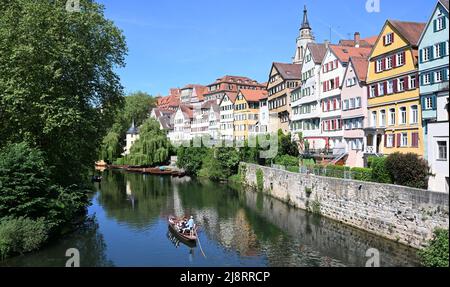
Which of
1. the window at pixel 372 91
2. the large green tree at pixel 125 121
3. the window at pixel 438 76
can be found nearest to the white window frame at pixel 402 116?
the window at pixel 372 91

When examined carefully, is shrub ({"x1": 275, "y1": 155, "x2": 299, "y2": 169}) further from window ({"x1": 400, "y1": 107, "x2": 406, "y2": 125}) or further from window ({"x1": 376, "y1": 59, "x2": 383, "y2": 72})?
window ({"x1": 376, "y1": 59, "x2": 383, "y2": 72})

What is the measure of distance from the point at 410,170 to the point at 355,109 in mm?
16645

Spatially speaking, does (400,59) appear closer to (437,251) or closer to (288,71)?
(437,251)

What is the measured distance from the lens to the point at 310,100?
50156 millimetres

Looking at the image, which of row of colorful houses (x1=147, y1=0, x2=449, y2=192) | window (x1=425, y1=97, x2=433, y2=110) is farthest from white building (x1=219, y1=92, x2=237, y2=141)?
window (x1=425, y1=97, x2=433, y2=110)

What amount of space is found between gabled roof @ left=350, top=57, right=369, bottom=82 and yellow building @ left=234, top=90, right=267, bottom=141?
87.6ft

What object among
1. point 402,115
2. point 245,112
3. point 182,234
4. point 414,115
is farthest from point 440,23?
point 245,112

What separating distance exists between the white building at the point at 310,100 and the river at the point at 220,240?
11791 millimetres

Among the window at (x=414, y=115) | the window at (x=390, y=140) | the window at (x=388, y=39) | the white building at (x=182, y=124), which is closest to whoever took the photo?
the window at (x=414, y=115)

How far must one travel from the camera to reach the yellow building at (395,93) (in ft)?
110

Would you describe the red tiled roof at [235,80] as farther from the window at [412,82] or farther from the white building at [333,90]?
the window at [412,82]

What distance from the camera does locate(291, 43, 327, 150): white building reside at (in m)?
49.1

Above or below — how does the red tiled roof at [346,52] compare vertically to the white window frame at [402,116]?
above

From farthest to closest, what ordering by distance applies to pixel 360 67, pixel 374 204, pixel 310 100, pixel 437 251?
1. pixel 310 100
2. pixel 360 67
3. pixel 374 204
4. pixel 437 251
